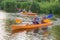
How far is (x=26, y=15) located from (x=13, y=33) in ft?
55.3

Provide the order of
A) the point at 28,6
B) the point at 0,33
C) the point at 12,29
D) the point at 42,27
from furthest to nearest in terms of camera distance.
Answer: the point at 28,6 < the point at 42,27 < the point at 12,29 < the point at 0,33

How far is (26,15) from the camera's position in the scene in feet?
125

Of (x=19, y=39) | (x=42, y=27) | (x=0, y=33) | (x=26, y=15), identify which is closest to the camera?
(x=19, y=39)

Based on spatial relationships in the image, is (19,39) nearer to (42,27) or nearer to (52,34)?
(52,34)

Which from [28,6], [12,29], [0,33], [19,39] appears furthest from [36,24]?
[28,6]

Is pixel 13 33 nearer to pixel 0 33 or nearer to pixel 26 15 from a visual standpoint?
pixel 0 33

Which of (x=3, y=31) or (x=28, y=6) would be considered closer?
(x=3, y=31)

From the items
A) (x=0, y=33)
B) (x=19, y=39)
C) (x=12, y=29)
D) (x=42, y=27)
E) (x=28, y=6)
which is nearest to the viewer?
(x=19, y=39)

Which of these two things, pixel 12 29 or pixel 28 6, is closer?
pixel 12 29

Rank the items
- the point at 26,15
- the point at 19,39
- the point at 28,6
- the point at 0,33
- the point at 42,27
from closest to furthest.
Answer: the point at 19,39 → the point at 0,33 → the point at 42,27 → the point at 26,15 → the point at 28,6

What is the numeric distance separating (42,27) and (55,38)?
17.8ft

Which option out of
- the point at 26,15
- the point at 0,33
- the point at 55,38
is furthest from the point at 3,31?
the point at 26,15

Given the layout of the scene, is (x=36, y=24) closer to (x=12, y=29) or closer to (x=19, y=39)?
(x=12, y=29)

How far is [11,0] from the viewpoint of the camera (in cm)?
4953
